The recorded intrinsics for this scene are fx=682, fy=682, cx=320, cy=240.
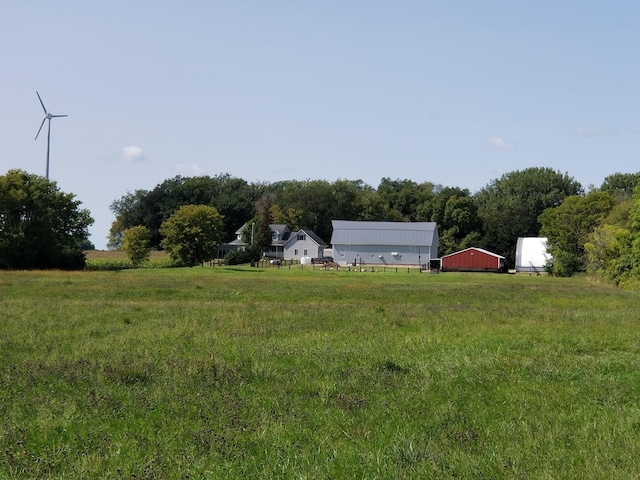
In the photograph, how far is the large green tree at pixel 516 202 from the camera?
113 m

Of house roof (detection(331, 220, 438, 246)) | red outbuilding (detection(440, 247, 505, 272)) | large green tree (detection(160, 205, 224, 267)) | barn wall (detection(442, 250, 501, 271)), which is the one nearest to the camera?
large green tree (detection(160, 205, 224, 267))

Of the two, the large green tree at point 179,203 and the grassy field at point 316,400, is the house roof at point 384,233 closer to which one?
the large green tree at point 179,203

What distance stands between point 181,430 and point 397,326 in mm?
11997

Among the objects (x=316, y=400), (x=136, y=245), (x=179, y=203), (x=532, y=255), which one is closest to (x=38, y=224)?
(x=136, y=245)

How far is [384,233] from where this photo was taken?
113 metres

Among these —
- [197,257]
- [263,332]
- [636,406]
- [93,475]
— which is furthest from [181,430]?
[197,257]

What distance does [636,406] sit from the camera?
32.9ft

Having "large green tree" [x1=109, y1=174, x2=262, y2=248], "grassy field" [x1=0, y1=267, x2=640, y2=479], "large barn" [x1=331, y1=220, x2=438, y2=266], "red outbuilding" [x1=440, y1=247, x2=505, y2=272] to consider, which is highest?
"large green tree" [x1=109, y1=174, x2=262, y2=248]

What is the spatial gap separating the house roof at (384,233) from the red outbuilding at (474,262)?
11300mm

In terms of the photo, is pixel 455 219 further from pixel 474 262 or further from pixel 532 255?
pixel 532 255

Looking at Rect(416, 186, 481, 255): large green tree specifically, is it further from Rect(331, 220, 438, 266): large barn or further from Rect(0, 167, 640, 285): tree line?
Rect(331, 220, 438, 266): large barn

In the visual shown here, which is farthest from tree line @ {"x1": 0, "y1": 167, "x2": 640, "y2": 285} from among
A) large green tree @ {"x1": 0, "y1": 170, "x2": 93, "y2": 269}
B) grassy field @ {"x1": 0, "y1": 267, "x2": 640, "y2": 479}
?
grassy field @ {"x1": 0, "y1": 267, "x2": 640, "y2": 479}

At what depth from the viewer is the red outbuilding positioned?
97.8 metres

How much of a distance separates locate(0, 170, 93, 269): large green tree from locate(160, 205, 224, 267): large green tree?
14.0m
